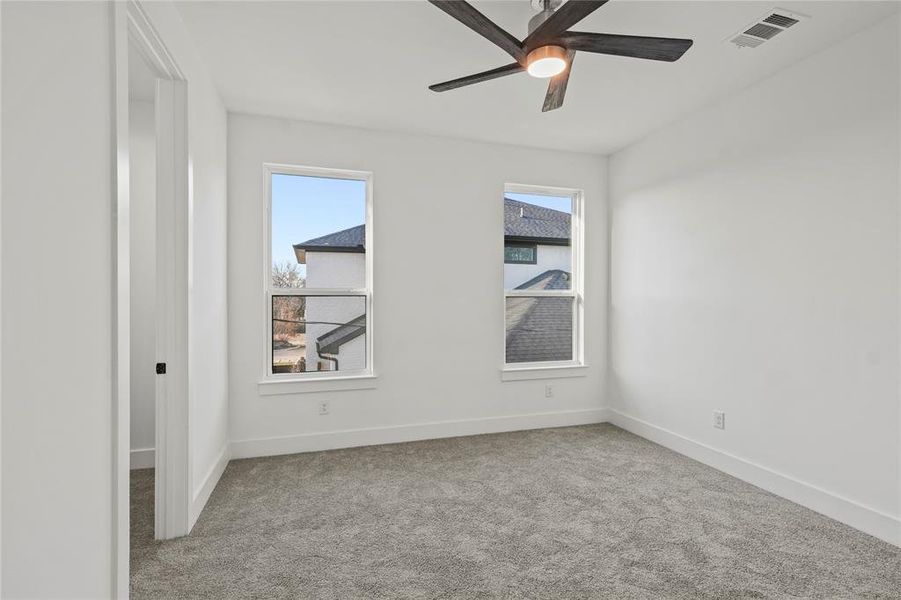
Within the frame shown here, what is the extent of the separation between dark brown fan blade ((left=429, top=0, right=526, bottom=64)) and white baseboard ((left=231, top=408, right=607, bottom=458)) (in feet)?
9.84

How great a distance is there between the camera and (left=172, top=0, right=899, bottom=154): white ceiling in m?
2.33

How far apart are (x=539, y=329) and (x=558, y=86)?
2.61 m

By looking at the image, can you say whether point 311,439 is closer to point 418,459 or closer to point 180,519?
point 418,459

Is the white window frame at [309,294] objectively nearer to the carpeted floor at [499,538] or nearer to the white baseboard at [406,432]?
the white baseboard at [406,432]

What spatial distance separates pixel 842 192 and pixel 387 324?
3167 millimetres

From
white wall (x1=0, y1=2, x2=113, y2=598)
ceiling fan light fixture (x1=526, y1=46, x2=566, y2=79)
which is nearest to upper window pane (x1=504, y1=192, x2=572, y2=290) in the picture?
ceiling fan light fixture (x1=526, y1=46, x2=566, y2=79)

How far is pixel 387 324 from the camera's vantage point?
13.1 feet

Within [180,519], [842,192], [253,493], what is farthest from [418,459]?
[842,192]

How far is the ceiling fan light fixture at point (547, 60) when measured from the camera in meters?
2.06

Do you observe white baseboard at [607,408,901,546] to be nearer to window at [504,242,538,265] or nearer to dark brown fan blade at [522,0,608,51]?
window at [504,242,538,265]

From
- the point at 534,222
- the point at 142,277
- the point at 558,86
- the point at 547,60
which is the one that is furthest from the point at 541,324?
the point at 142,277

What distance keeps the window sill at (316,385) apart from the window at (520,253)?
1.69 meters

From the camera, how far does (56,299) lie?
1185 mm

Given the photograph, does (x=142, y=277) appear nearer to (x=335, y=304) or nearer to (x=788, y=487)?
(x=335, y=304)
